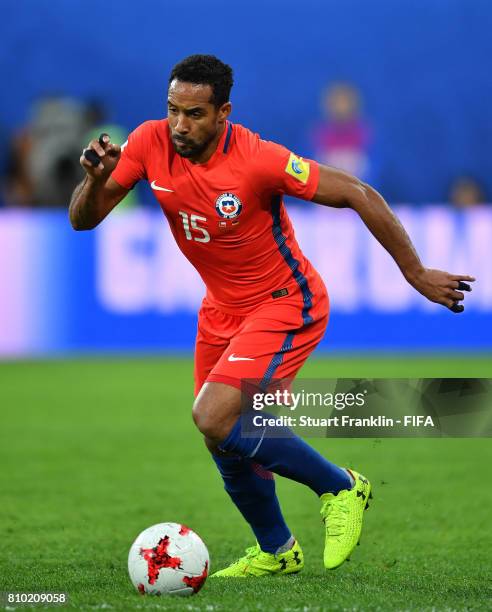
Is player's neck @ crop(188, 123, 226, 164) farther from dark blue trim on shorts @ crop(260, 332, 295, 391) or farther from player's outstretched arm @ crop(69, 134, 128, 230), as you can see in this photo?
dark blue trim on shorts @ crop(260, 332, 295, 391)

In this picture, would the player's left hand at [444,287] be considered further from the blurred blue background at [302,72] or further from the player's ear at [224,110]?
the blurred blue background at [302,72]

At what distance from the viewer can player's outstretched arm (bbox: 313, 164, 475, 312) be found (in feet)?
17.4

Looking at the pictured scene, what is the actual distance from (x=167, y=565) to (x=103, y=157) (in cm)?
162

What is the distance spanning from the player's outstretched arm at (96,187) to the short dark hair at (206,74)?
41 cm

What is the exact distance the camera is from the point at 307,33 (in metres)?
18.5

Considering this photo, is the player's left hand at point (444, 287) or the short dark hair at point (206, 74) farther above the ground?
the short dark hair at point (206, 74)

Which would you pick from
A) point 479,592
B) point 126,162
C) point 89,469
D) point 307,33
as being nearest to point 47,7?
point 307,33

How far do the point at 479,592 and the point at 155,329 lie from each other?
900 centimetres

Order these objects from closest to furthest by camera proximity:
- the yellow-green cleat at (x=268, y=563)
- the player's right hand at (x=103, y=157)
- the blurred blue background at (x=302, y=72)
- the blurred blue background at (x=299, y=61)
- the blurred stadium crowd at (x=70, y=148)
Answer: the player's right hand at (x=103, y=157) < the yellow-green cleat at (x=268, y=563) < the blurred stadium crowd at (x=70, y=148) < the blurred blue background at (x=302, y=72) < the blurred blue background at (x=299, y=61)

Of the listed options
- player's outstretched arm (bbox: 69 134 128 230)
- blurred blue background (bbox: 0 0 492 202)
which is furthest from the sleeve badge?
blurred blue background (bbox: 0 0 492 202)

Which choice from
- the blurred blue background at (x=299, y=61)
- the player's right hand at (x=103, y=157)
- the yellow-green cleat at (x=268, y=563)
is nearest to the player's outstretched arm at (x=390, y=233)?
the player's right hand at (x=103, y=157)

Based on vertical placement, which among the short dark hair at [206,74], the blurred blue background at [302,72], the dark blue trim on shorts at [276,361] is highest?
the blurred blue background at [302,72]

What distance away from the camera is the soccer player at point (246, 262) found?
5359mm

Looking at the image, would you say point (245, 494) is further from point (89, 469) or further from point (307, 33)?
point (307, 33)
